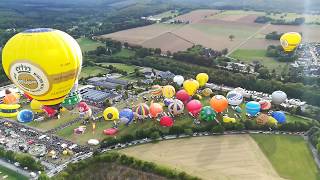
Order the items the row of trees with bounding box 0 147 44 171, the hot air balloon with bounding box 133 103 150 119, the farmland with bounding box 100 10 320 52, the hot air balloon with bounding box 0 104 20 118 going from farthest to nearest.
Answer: the farmland with bounding box 100 10 320 52, the hot air balloon with bounding box 0 104 20 118, the hot air balloon with bounding box 133 103 150 119, the row of trees with bounding box 0 147 44 171

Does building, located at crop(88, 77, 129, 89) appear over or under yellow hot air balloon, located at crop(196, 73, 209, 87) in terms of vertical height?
under

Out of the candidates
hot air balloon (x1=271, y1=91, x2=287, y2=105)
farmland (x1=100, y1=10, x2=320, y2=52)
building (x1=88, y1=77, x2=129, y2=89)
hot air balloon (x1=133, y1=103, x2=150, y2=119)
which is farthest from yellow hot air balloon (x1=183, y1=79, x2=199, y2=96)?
farmland (x1=100, y1=10, x2=320, y2=52)

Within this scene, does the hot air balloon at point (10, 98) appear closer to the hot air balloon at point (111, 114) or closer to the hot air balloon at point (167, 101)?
the hot air balloon at point (111, 114)

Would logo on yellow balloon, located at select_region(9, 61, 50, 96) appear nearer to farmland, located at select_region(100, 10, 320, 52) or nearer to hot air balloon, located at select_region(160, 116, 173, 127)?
hot air balloon, located at select_region(160, 116, 173, 127)

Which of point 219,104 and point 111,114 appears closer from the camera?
point 111,114

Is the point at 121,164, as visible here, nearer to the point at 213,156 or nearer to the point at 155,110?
the point at 213,156

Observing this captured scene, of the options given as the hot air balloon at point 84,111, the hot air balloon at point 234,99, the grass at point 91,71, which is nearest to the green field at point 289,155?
the hot air balloon at point 234,99

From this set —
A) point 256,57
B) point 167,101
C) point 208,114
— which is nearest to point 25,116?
point 167,101
